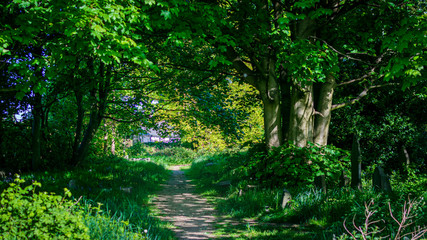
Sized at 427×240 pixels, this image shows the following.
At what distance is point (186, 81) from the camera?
911cm

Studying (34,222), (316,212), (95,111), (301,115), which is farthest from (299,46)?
(95,111)

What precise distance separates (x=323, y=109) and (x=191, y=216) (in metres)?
4.56

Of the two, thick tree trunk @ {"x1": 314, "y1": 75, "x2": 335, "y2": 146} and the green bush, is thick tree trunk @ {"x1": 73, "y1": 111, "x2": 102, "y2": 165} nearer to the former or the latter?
thick tree trunk @ {"x1": 314, "y1": 75, "x2": 335, "y2": 146}

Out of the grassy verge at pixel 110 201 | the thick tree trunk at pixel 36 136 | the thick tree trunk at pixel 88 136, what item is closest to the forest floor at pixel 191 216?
the grassy verge at pixel 110 201

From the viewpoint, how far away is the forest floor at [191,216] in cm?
531

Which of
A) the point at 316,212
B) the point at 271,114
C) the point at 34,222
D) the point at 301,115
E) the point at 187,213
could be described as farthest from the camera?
the point at 271,114

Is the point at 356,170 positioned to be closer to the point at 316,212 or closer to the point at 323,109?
the point at 316,212

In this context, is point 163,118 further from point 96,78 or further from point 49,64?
point 49,64

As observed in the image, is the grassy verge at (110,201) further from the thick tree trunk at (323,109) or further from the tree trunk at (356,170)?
the thick tree trunk at (323,109)

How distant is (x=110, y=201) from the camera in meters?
5.24

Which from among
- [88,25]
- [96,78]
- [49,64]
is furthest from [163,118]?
[88,25]

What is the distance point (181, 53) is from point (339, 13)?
4.49 metres

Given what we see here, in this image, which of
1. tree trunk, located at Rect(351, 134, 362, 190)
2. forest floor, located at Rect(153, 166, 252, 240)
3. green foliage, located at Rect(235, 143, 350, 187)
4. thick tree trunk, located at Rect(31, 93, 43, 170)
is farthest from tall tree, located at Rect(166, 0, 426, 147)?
thick tree trunk, located at Rect(31, 93, 43, 170)

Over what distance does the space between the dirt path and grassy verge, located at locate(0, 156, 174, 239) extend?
36cm
